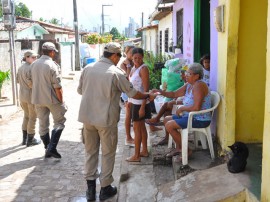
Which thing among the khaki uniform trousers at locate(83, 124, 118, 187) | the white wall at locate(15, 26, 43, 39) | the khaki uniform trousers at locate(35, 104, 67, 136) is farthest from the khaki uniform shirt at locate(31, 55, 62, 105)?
the white wall at locate(15, 26, 43, 39)

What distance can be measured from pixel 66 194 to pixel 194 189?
1.71 metres

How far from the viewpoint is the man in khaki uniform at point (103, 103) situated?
4070mm

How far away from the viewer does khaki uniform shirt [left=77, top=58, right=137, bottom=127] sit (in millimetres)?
4055

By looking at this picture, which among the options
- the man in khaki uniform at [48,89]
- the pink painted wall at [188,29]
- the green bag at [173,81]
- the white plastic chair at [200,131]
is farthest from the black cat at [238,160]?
the pink painted wall at [188,29]

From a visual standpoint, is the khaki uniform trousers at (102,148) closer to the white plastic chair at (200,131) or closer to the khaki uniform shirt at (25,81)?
the white plastic chair at (200,131)

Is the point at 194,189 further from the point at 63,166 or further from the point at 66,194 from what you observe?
the point at 63,166

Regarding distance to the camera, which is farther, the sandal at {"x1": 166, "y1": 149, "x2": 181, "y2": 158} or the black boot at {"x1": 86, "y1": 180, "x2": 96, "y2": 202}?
the sandal at {"x1": 166, "y1": 149, "x2": 181, "y2": 158}

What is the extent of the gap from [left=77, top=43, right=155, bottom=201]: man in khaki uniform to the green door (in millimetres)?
3178

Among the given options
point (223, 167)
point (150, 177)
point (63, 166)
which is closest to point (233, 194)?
point (223, 167)

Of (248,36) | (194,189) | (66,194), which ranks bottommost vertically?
(66,194)

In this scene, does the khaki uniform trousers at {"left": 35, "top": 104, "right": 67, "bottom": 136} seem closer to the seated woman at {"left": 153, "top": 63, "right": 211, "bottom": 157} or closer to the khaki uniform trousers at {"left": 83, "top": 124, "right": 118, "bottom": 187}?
the khaki uniform trousers at {"left": 83, "top": 124, "right": 118, "bottom": 187}

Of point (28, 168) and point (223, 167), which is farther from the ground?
point (223, 167)

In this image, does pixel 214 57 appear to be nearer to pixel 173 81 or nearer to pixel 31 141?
pixel 173 81

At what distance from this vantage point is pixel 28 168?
18.3 feet
